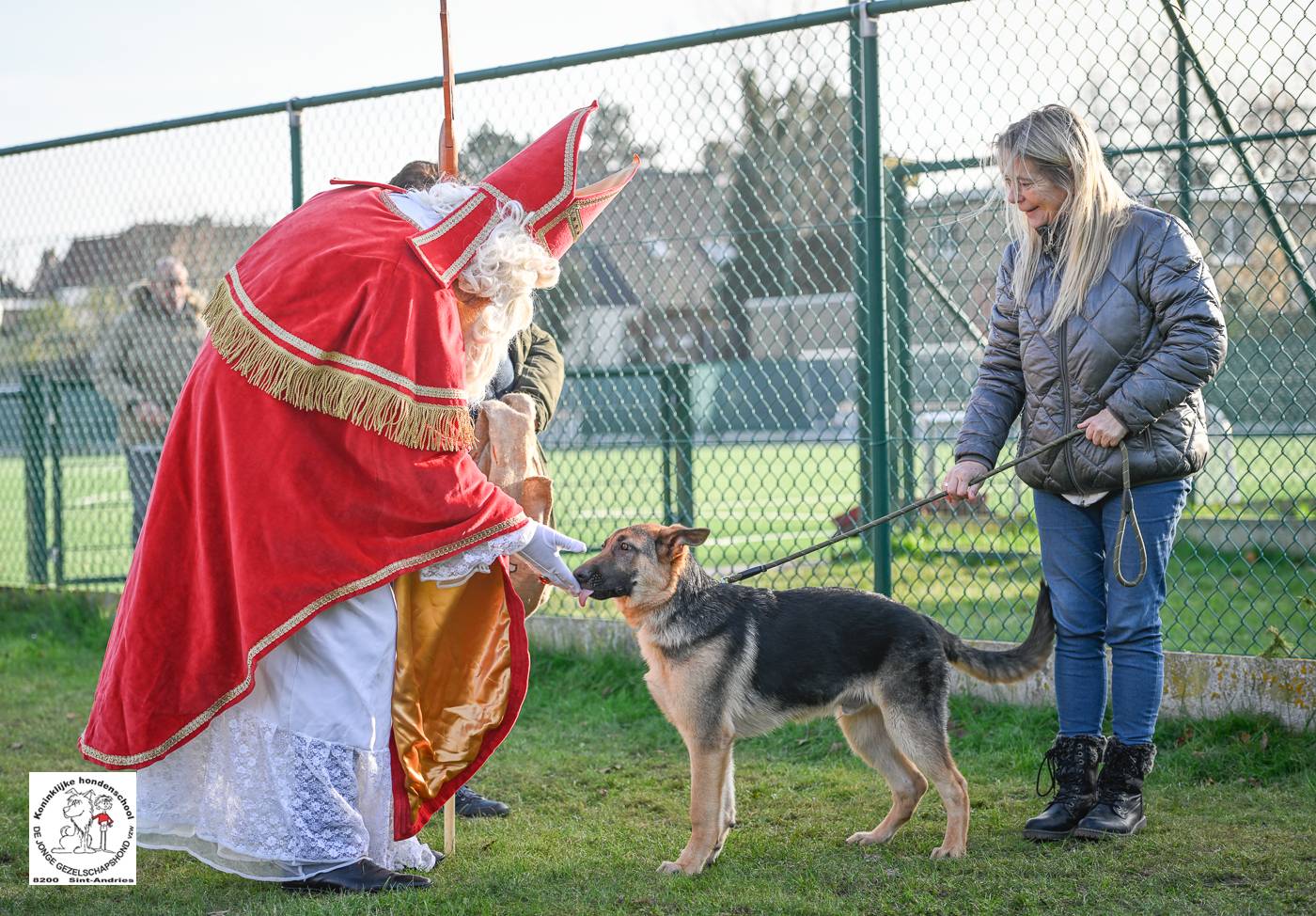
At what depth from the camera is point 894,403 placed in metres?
6.11

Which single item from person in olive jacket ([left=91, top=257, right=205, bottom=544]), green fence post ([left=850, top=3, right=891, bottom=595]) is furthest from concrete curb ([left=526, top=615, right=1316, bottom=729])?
person in olive jacket ([left=91, top=257, right=205, bottom=544])

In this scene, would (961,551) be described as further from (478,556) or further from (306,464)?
(306,464)

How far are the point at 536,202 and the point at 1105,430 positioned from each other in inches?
76.7

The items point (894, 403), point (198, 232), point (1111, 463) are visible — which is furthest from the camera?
point (198, 232)

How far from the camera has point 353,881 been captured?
12.3 feet

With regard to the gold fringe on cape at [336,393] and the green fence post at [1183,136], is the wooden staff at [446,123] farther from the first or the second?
the green fence post at [1183,136]

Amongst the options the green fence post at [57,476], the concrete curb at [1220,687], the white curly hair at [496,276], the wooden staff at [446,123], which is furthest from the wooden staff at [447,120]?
the green fence post at [57,476]

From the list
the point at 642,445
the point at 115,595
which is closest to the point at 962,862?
the point at 642,445

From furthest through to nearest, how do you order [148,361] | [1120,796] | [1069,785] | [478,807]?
1. [148,361]
2. [478,807]
3. [1069,785]
4. [1120,796]

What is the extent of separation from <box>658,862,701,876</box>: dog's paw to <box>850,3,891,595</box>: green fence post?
6.86ft

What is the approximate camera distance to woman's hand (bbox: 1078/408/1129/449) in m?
3.88

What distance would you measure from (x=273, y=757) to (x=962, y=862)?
2197 millimetres

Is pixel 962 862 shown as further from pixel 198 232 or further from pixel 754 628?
pixel 198 232

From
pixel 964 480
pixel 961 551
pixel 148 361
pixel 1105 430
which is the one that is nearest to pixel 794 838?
pixel 964 480
